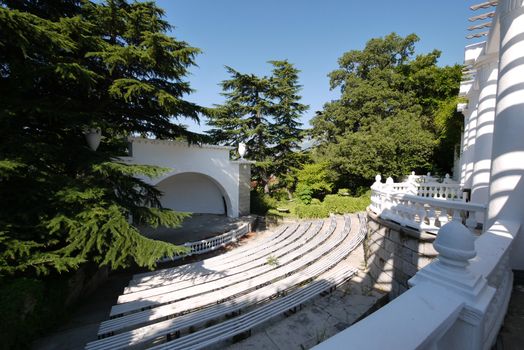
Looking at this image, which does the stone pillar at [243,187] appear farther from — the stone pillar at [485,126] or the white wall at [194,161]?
the stone pillar at [485,126]

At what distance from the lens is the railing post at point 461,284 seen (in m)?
1.26

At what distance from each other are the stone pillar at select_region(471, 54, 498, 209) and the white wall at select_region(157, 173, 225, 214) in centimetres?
1174

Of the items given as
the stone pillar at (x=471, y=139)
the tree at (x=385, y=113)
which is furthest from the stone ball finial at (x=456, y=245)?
the tree at (x=385, y=113)

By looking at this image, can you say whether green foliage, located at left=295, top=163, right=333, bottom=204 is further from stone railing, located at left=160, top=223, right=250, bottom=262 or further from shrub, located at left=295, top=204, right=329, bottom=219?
stone railing, located at left=160, top=223, right=250, bottom=262

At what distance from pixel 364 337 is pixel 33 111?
22.1ft

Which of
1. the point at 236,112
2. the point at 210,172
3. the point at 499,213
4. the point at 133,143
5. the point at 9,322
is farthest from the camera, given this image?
the point at 236,112

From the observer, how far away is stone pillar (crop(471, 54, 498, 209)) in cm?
581

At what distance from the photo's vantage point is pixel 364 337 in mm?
914

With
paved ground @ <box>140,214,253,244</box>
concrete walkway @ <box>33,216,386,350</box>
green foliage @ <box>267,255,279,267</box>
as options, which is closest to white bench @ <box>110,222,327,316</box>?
green foliage @ <box>267,255,279,267</box>

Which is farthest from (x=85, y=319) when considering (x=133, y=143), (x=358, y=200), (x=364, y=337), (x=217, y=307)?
(x=358, y=200)

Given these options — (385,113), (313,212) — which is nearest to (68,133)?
(313,212)

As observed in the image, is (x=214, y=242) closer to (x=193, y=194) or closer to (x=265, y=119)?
(x=193, y=194)

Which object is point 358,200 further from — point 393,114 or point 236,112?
point 236,112

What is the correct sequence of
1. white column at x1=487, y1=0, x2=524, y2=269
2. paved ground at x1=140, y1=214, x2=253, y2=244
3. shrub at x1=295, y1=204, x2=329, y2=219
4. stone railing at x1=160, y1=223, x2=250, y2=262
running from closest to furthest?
white column at x1=487, y1=0, x2=524, y2=269 → stone railing at x1=160, y1=223, x2=250, y2=262 → paved ground at x1=140, y1=214, x2=253, y2=244 → shrub at x1=295, y1=204, x2=329, y2=219
